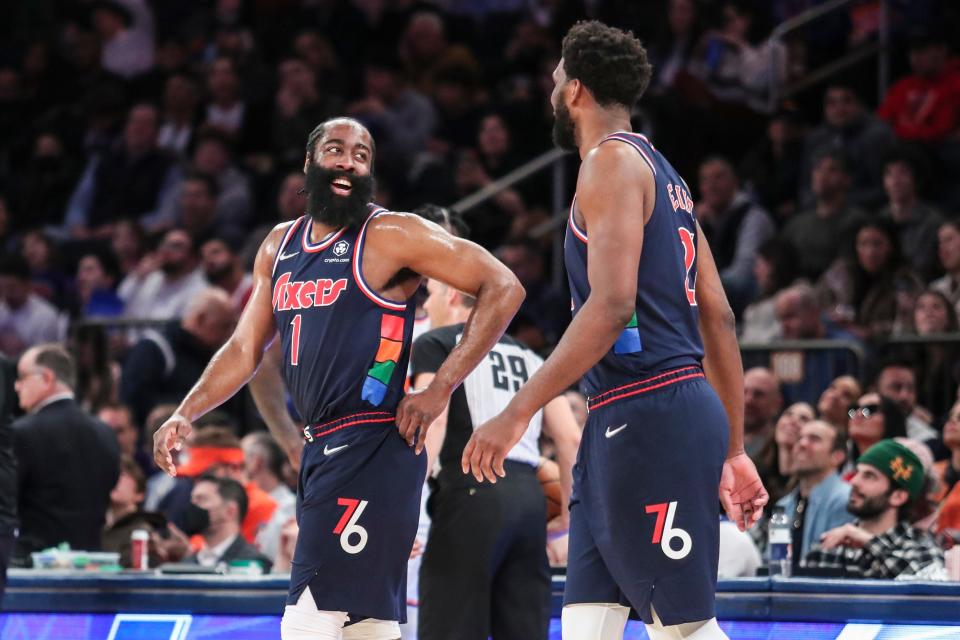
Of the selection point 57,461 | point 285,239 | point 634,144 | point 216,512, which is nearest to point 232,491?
point 216,512

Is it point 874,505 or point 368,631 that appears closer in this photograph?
point 368,631

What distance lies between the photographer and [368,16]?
14922 millimetres

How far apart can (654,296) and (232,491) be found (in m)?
4.59

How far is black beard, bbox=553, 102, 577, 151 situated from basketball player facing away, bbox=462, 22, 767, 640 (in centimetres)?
2

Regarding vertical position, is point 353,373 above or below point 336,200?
below

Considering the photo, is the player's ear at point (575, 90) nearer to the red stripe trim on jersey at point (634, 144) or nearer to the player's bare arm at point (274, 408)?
the red stripe trim on jersey at point (634, 144)

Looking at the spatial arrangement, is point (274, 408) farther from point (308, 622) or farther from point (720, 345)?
point (720, 345)

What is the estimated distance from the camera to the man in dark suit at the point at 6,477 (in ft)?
20.2

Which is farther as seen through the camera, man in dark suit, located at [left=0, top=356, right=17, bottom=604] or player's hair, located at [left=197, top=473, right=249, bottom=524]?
player's hair, located at [left=197, top=473, right=249, bottom=524]

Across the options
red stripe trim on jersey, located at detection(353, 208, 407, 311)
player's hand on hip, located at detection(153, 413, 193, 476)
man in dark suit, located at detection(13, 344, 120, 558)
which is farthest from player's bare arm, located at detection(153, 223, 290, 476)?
man in dark suit, located at detection(13, 344, 120, 558)

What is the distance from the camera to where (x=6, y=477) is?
630 centimetres

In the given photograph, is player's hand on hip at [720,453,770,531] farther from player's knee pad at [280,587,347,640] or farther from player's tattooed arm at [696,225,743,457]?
player's knee pad at [280,587,347,640]

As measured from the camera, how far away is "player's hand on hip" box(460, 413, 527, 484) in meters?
3.96

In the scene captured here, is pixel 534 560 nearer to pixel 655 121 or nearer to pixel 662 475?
pixel 662 475
